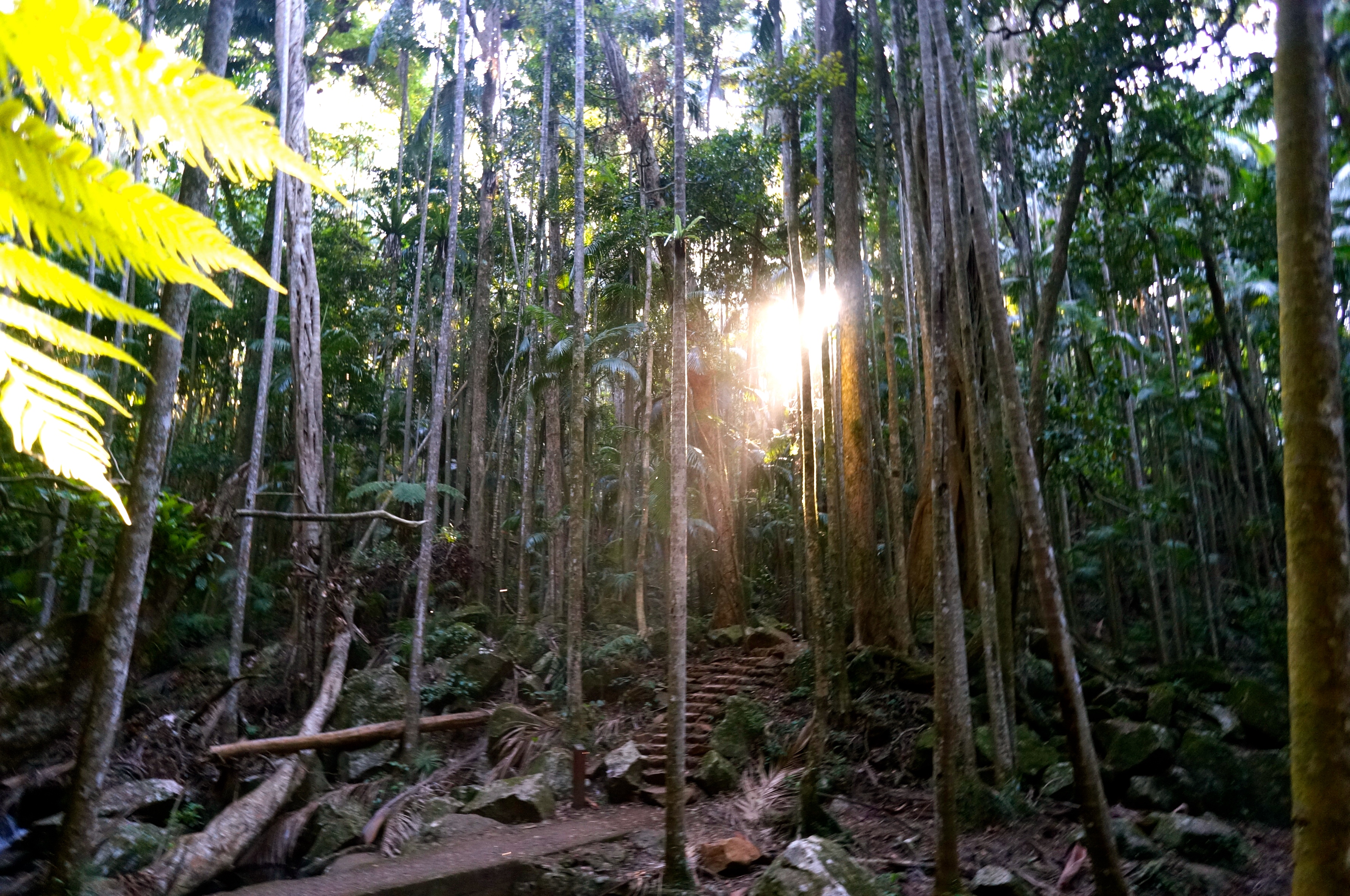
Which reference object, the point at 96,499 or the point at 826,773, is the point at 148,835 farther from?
the point at 826,773

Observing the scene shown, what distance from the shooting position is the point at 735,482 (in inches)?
732

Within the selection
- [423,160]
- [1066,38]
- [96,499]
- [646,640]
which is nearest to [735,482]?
[646,640]

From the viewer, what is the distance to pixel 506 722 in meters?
12.0

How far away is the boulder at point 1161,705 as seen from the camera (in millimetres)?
9969

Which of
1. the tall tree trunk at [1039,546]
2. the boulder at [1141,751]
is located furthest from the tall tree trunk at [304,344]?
the boulder at [1141,751]

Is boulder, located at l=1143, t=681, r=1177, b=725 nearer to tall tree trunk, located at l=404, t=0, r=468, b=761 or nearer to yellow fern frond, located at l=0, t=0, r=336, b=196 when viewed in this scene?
tall tree trunk, located at l=404, t=0, r=468, b=761

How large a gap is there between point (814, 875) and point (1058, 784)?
3928 mm

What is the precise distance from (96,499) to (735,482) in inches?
507

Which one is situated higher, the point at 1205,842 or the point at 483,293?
the point at 483,293

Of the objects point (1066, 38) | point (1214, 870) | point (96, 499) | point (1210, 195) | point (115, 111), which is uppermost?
point (1066, 38)

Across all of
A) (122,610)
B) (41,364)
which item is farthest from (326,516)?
(41,364)

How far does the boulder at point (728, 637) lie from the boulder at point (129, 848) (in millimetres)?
9040

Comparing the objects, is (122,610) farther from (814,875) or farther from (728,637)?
(728,637)

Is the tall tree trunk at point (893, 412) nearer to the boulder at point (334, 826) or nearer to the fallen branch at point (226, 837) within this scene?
the boulder at point (334, 826)
